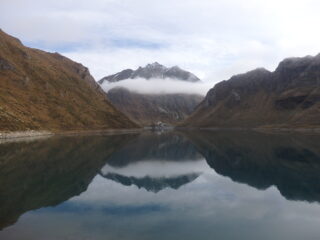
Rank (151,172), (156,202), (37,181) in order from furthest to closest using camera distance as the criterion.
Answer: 1. (151,172)
2. (37,181)
3. (156,202)

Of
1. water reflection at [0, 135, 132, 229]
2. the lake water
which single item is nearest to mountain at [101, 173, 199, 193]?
the lake water

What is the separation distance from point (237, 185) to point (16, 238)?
34387 mm

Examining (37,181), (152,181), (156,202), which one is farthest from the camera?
(152,181)

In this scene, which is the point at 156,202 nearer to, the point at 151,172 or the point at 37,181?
the point at 37,181

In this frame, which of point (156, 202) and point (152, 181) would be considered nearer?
point (156, 202)

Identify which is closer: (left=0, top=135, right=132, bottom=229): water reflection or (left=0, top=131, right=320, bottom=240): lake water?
(left=0, top=131, right=320, bottom=240): lake water

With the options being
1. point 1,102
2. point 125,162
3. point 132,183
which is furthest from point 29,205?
point 1,102

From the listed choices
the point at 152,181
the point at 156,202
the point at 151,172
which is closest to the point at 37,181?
the point at 152,181

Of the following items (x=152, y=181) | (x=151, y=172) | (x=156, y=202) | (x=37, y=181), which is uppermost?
(x=156, y=202)

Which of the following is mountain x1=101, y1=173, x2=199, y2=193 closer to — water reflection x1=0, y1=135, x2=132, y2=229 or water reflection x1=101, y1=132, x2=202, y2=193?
water reflection x1=101, y1=132, x2=202, y2=193

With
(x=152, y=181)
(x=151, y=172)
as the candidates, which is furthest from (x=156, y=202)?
(x=151, y=172)

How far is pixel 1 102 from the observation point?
18838 centimetres

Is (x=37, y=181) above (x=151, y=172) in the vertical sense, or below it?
above

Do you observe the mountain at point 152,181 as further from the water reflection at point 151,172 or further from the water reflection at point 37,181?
the water reflection at point 37,181
